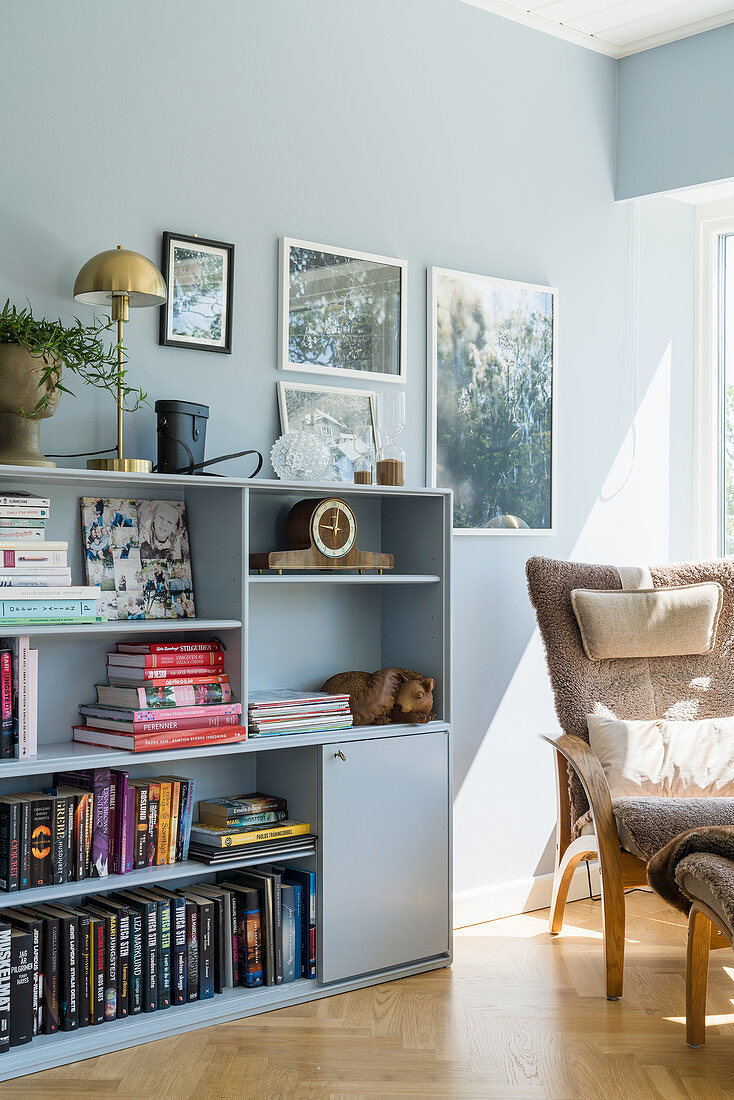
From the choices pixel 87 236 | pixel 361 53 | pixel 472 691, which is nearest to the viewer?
pixel 87 236

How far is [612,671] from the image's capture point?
3.37 metres

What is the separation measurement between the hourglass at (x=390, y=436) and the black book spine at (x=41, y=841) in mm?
1204

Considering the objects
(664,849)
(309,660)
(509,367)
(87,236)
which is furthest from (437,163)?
(664,849)

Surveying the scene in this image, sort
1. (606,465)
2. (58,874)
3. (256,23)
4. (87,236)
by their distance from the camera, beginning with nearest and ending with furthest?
1. (58,874)
2. (87,236)
3. (256,23)
4. (606,465)

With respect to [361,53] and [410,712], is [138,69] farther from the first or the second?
[410,712]

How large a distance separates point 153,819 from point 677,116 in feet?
9.26

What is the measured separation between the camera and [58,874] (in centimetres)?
244

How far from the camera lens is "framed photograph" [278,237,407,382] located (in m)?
3.04

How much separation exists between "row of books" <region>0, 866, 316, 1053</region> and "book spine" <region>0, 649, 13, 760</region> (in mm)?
364

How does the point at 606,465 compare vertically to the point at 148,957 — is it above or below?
above

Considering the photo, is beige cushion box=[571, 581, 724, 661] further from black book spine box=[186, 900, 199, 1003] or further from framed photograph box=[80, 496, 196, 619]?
black book spine box=[186, 900, 199, 1003]

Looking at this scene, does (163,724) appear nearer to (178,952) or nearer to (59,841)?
(59,841)

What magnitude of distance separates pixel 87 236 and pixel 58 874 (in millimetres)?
1481

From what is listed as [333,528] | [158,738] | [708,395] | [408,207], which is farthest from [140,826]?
[708,395]
